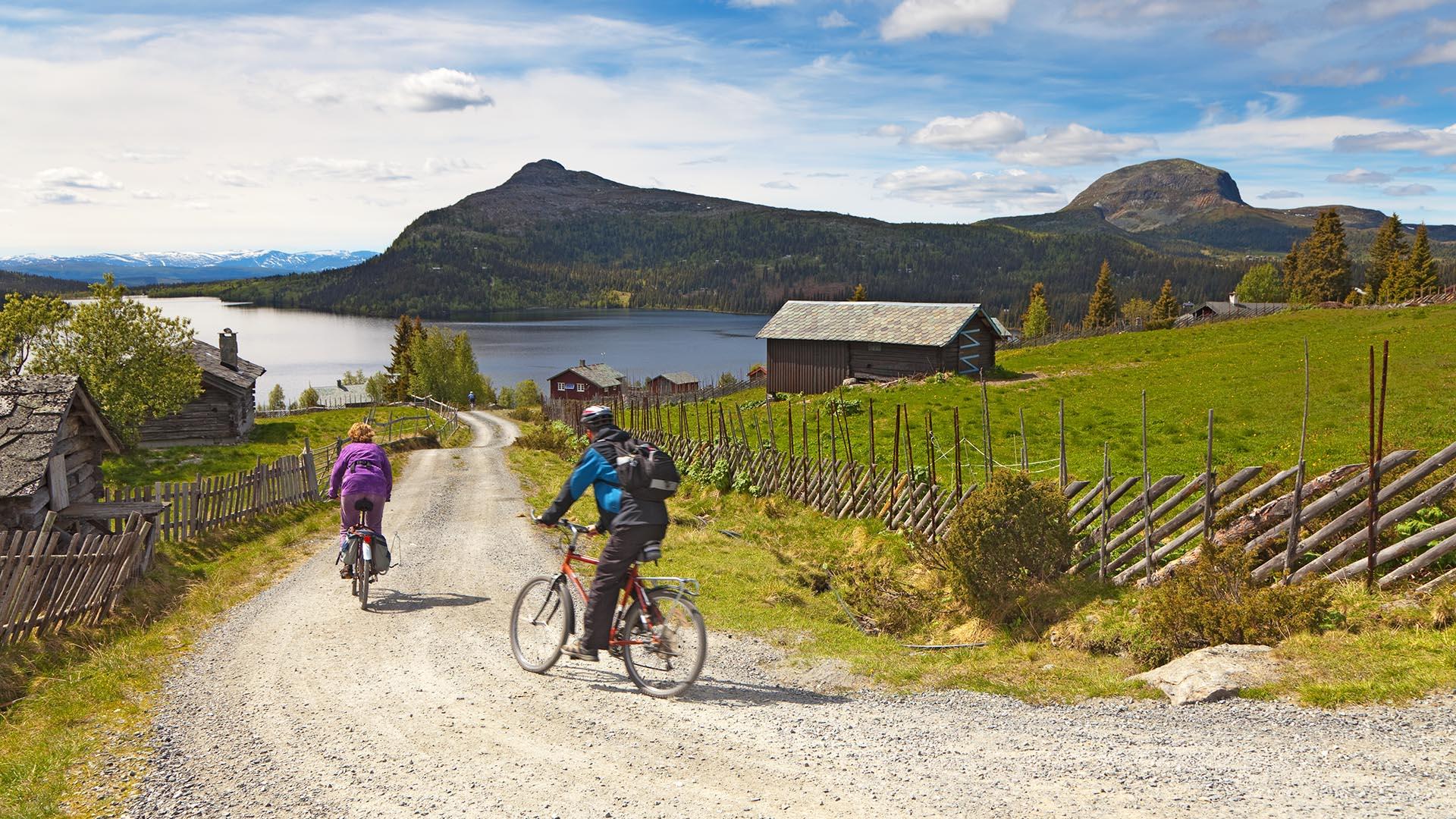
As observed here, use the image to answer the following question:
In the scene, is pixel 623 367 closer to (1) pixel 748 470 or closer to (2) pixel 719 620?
(1) pixel 748 470

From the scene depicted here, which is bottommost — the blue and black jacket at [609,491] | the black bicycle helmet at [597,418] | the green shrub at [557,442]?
the green shrub at [557,442]

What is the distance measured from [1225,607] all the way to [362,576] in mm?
9287

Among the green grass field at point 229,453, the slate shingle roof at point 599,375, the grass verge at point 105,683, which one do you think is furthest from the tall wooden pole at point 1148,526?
the slate shingle roof at point 599,375

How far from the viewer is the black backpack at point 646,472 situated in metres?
6.72

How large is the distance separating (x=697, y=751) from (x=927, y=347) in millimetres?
38735

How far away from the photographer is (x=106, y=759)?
19.7 feet

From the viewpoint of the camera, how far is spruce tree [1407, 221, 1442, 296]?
6906 centimetres

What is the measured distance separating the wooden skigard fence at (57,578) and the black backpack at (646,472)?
20.6 feet

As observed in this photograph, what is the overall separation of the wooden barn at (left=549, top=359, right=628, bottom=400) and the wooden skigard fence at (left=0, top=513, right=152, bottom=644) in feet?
260

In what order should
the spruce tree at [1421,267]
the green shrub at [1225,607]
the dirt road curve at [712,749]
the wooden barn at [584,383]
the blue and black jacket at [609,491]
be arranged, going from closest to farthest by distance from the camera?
the dirt road curve at [712,749] < the blue and black jacket at [609,491] < the green shrub at [1225,607] < the spruce tree at [1421,267] < the wooden barn at [584,383]

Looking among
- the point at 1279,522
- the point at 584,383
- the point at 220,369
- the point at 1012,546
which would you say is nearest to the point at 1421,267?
the point at 584,383

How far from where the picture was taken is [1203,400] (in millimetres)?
24500

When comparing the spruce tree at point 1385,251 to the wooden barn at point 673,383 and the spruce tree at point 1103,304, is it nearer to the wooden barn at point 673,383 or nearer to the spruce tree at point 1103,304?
the spruce tree at point 1103,304

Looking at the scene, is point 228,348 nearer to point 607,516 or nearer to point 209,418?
point 209,418
